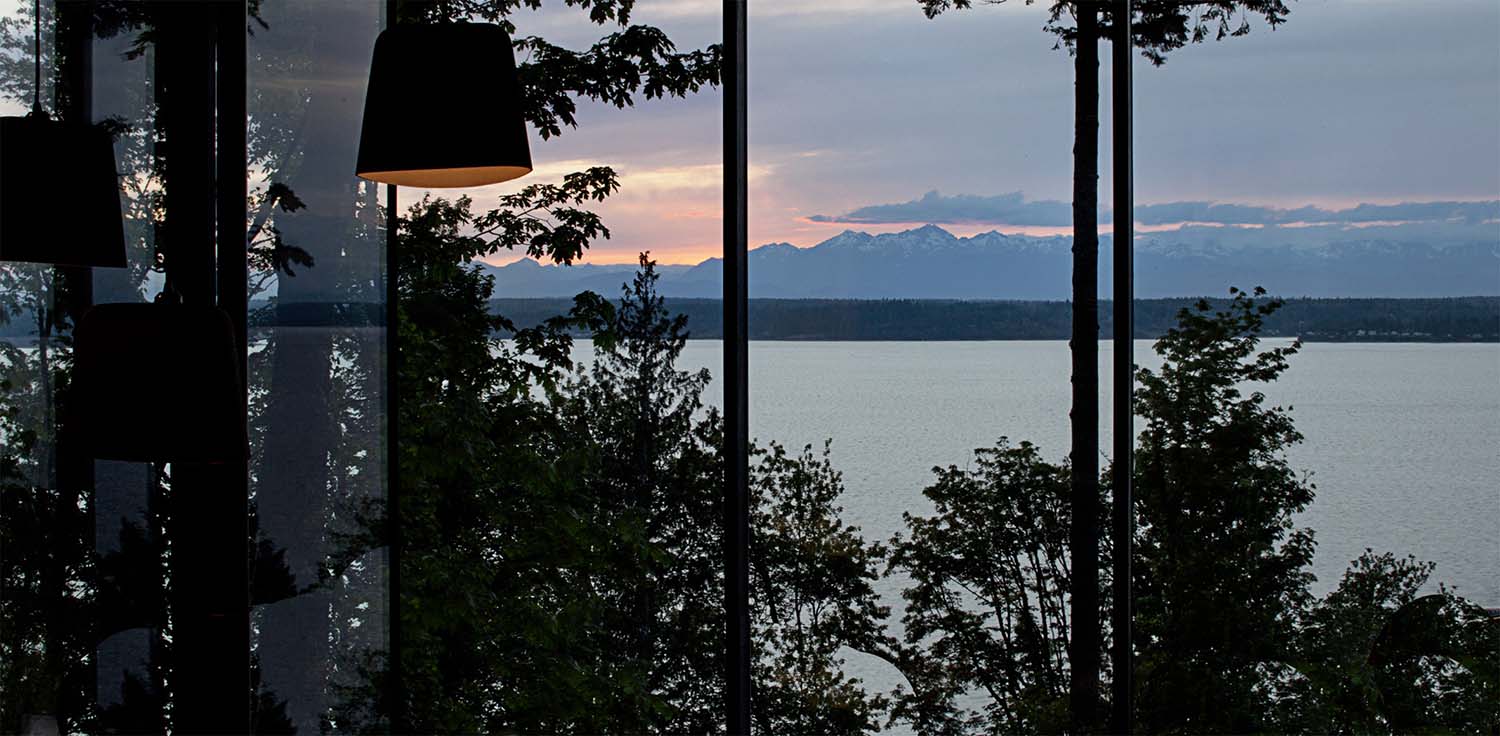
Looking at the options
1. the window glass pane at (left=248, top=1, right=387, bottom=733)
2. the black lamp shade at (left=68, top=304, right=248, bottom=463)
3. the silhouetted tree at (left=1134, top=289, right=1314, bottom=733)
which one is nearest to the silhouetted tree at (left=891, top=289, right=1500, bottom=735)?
the silhouetted tree at (left=1134, top=289, right=1314, bottom=733)

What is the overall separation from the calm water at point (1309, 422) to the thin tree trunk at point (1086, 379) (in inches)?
2.2

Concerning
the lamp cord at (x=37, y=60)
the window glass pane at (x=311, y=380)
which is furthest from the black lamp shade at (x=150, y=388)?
the window glass pane at (x=311, y=380)

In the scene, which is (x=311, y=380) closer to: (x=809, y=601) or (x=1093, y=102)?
(x=809, y=601)

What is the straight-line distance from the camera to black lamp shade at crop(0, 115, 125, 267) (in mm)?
1816

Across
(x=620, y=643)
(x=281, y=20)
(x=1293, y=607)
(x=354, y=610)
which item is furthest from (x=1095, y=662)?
(x=281, y=20)

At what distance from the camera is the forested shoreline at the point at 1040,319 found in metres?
2.82

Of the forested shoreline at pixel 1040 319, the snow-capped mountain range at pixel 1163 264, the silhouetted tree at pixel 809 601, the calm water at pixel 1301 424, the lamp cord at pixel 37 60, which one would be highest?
the lamp cord at pixel 37 60

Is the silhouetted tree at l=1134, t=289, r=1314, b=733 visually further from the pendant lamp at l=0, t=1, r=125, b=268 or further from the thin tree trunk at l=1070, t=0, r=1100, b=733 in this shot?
the pendant lamp at l=0, t=1, r=125, b=268

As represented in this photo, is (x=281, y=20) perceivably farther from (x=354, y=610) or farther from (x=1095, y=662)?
(x=1095, y=662)

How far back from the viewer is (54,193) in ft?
6.09

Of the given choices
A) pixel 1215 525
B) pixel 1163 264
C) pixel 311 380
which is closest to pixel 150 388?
pixel 311 380

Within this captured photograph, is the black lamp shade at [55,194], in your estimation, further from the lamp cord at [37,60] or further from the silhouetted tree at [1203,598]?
the silhouetted tree at [1203,598]

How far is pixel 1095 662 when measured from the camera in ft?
9.94

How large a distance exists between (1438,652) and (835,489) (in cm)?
158
